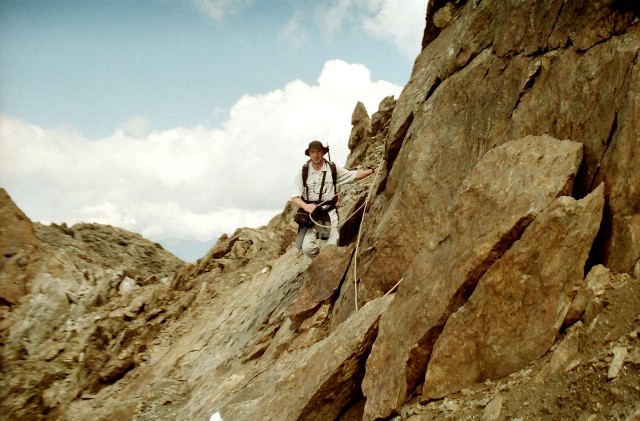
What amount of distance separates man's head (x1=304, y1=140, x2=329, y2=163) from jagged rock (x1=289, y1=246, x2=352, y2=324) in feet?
7.89

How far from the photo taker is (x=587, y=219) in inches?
176

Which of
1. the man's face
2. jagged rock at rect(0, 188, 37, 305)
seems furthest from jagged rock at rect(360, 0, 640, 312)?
jagged rock at rect(0, 188, 37, 305)

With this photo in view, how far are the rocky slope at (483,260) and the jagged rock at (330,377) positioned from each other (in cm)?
3

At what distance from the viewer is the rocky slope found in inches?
168

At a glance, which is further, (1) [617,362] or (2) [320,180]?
(2) [320,180]

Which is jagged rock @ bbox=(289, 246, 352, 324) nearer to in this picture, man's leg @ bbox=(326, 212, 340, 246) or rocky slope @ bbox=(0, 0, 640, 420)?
rocky slope @ bbox=(0, 0, 640, 420)

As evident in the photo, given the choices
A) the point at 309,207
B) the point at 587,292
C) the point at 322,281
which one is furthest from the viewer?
the point at 309,207

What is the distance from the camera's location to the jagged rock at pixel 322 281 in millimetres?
9688

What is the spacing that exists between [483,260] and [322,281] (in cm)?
550

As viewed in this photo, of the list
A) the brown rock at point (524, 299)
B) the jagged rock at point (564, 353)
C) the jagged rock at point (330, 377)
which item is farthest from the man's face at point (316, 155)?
the jagged rock at point (564, 353)

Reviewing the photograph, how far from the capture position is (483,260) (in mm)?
4895

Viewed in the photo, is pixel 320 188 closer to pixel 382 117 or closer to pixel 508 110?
pixel 508 110

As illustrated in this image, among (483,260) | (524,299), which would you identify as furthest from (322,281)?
(524,299)

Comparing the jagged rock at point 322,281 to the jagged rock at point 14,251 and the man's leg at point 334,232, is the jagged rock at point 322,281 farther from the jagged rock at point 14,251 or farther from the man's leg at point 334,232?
the jagged rock at point 14,251
